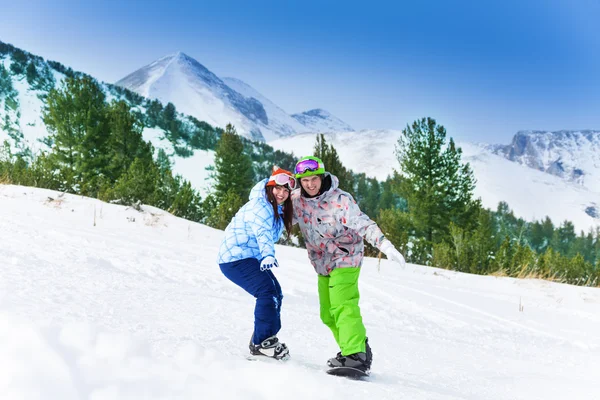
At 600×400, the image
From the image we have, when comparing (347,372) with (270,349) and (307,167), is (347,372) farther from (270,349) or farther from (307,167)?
(307,167)

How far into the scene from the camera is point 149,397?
154 cm

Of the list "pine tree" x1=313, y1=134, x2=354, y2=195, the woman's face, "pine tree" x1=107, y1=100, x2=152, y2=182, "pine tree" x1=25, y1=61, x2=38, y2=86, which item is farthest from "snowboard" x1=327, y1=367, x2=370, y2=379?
"pine tree" x1=25, y1=61, x2=38, y2=86

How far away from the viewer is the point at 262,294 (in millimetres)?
2699

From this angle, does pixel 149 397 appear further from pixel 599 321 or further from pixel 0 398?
pixel 599 321

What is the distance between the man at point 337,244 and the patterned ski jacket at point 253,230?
0.23 m

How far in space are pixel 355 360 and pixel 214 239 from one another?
20.6 feet

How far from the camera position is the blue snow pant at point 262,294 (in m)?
2.67

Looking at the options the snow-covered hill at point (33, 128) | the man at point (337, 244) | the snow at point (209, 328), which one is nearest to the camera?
the snow at point (209, 328)

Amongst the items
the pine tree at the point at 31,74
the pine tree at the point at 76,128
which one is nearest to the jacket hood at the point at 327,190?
the pine tree at the point at 76,128

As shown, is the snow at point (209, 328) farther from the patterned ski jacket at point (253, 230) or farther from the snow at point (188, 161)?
the snow at point (188, 161)

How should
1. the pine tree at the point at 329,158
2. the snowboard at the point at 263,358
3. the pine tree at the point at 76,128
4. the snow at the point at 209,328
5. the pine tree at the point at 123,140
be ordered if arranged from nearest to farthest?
the snow at the point at 209,328, the snowboard at the point at 263,358, the pine tree at the point at 329,158, the pine tree at the point at 76,128, the pine tree at the point at 123,140

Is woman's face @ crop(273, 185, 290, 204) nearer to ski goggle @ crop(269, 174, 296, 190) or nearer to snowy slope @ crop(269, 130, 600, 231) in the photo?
ski goggle @ crop(269, 174, 296, 190)

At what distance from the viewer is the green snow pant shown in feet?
8.76

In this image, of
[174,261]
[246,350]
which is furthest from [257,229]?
[174,261]
